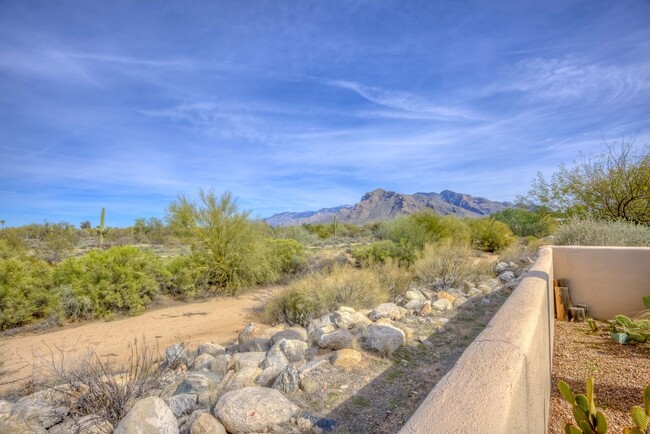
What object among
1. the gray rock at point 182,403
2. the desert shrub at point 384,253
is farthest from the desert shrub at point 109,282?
the gray rock at point 182,403

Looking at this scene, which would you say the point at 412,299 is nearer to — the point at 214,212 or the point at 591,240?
the point at 591,240

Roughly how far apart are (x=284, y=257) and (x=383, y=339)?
10957 millimetres

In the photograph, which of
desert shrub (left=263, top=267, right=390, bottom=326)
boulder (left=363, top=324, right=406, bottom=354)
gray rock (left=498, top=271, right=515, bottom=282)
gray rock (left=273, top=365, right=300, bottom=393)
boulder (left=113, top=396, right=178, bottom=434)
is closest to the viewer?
boulder (left=113, top=396, right=178, bottom=434)

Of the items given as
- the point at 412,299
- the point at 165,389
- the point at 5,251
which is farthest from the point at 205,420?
the point at 5,251

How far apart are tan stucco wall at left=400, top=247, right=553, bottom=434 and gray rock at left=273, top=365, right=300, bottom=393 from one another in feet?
7.43

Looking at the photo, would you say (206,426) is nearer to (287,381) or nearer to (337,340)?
(287,381)

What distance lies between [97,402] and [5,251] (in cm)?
1497

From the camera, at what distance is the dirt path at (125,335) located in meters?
6.75

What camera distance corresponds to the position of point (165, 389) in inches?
163

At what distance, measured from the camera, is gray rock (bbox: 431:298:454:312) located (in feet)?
23.6

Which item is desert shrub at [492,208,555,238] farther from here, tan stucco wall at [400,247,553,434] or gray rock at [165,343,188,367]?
tan stucco wall at [400,247,553,434]

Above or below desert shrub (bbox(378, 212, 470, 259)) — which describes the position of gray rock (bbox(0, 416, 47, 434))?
below

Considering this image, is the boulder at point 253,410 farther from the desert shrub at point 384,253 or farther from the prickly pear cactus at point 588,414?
the desert shrub at point 384,253

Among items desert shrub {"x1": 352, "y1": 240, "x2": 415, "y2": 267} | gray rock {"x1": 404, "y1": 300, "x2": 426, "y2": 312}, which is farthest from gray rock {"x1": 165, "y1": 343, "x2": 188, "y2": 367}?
desert shrub {"x1": 352, "y1": 240, "x2": 415, "y2": 267}
